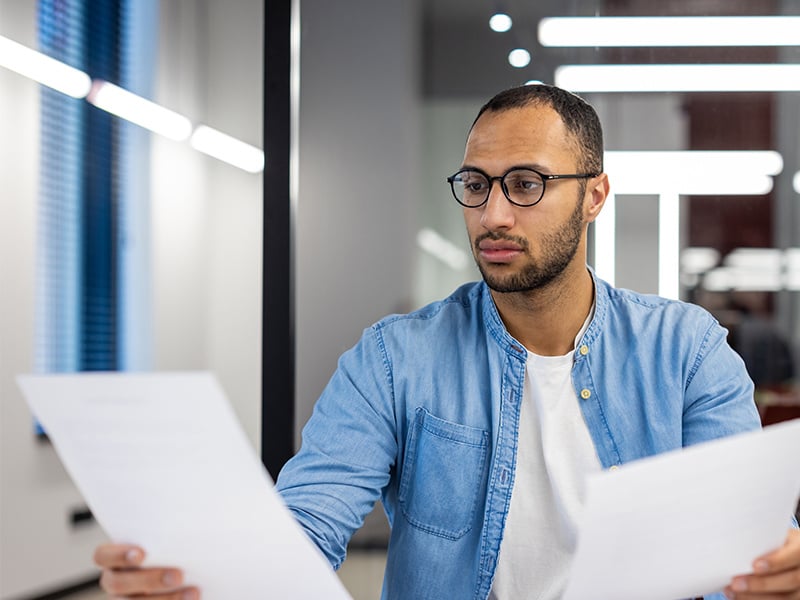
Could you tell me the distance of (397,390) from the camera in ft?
4.76

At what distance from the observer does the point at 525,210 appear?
4.71ft

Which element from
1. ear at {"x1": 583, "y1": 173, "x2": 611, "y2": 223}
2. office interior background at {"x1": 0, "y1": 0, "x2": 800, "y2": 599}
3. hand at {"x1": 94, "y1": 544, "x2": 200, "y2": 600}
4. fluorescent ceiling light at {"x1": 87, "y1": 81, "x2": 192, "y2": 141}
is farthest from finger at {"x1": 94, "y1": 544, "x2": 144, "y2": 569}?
fluorescent ceiling light at {"x1": 87, "y1": 81, "x2": 192, "y2": 141}

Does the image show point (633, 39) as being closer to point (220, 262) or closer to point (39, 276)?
point (220, 262)

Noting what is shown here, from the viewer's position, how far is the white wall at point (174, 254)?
2.48 m

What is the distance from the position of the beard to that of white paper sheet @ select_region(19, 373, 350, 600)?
666 millimetres

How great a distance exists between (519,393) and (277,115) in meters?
1.06

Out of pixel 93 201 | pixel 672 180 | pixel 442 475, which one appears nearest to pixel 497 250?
pixel 442 475

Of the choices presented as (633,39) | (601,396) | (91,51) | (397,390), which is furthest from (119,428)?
(91,51)

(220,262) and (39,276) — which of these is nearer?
(220,262)

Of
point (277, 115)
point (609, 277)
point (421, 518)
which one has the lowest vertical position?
point (421, 518)

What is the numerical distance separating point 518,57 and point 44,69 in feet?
7.19

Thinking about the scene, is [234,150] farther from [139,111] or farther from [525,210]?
[139,111]

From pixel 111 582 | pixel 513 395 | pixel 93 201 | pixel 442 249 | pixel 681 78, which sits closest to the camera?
pixel 111 582

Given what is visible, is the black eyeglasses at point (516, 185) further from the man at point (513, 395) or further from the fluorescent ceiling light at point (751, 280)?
the fluorescent ceiling light at point (751, 280)
